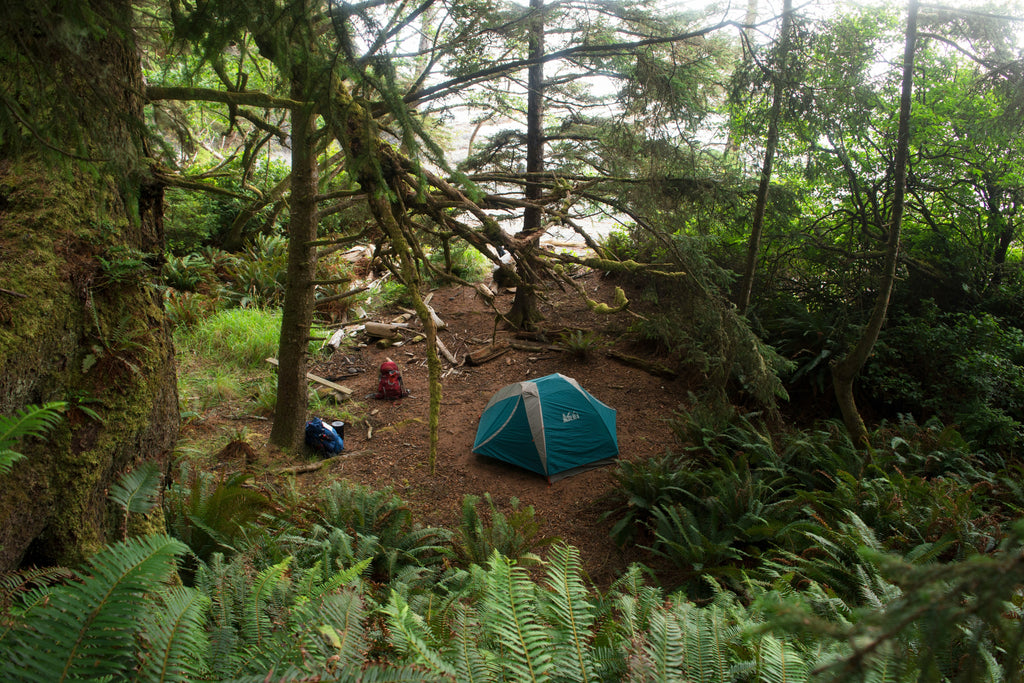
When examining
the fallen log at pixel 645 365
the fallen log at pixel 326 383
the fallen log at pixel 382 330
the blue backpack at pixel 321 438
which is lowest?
the blue backpack at pixel 321 438

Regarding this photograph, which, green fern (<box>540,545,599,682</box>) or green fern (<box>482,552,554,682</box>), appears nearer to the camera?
green fern (<box>482,552,554,682</box>)

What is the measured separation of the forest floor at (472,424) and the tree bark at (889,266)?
7.82ft

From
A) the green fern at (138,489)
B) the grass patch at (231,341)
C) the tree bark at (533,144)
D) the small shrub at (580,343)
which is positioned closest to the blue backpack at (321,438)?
the grass patch at (231,341)

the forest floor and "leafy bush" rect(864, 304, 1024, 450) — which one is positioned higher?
"leafy bush" rect(864, 304, 1024, 450)

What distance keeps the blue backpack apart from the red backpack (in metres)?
1.84

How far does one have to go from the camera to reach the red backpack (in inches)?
353

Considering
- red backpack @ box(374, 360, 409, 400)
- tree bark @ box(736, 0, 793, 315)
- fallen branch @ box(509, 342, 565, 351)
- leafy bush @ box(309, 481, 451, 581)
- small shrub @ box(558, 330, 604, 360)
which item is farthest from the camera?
fallen branch @ box(509, 342, 565, 351)

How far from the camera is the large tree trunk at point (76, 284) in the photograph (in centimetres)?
234

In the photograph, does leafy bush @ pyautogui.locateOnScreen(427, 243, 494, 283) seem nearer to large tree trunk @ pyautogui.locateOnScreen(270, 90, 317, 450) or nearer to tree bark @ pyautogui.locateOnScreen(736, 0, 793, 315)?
large tree trunk @ pyautogui.locateOnScreen(270, 90, 317, 450)

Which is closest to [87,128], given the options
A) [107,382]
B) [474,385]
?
[107,382]

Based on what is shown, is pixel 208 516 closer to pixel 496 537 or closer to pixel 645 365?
pixel 496 537

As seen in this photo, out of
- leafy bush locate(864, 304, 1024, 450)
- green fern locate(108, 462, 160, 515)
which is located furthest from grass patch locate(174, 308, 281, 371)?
leafy bush locate(864, 304, 1024, 450)

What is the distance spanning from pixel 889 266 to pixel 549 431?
4.40m

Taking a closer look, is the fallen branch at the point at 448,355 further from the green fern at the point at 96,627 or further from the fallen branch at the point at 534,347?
the green fern at the point at 96,627
